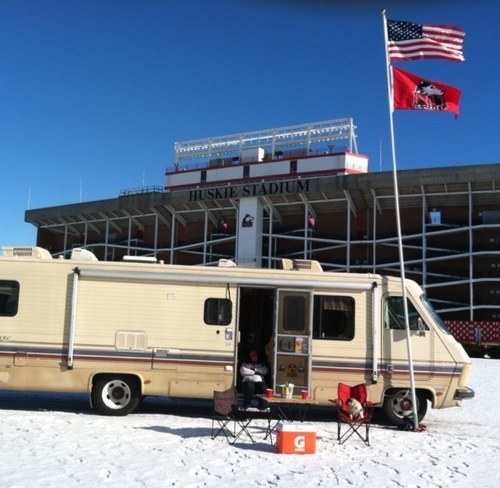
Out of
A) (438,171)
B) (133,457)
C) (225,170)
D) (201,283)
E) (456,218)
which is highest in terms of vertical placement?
(225,170)

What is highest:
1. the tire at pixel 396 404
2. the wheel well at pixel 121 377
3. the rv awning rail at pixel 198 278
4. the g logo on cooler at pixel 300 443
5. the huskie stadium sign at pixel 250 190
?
→ the huskie stadium sign at pixel 250 190

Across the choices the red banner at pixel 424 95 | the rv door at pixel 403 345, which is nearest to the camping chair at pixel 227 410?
the rv door at pixel 403 345

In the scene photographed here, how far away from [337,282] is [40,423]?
545cm

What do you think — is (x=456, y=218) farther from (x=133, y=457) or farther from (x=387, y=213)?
(x=133, y=457)

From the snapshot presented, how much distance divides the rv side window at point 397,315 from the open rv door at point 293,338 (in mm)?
Answer: 1365

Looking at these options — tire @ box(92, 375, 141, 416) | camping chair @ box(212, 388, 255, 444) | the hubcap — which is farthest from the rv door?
the hubcap

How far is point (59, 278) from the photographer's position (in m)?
10.9

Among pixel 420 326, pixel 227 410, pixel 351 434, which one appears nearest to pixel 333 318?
pixel 420 326

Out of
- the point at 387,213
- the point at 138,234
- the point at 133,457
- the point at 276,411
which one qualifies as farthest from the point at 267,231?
the point at 133,457

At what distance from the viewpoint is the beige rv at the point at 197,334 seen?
34.3ft

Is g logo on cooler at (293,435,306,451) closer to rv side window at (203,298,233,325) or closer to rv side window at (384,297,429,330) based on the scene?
rv side window at (203,298,233,325)

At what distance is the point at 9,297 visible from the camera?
427 inches

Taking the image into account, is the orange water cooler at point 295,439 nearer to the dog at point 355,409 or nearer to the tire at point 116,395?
the dog at point 355,409

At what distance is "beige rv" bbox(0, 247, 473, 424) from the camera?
10.4 meters
